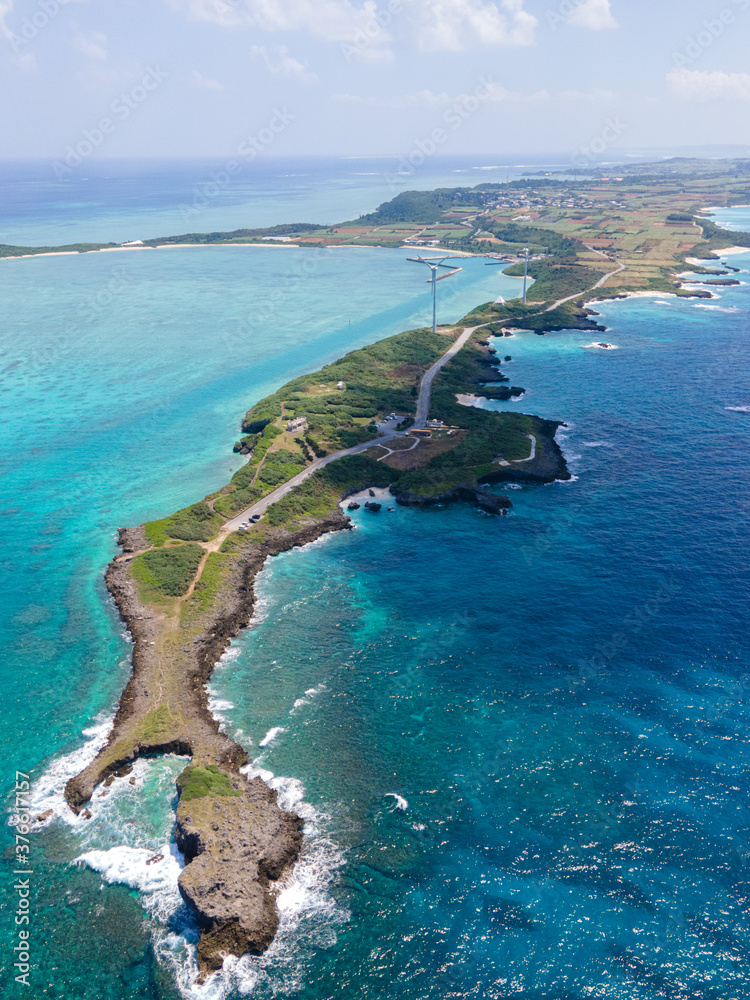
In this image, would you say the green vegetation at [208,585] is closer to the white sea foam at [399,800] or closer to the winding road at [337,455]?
the winding road at [337,455]

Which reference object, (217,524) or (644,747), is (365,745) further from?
(217,524)

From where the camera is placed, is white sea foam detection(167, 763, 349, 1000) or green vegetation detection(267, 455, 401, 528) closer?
white sea foam detection(167, 763, 349, 1000)

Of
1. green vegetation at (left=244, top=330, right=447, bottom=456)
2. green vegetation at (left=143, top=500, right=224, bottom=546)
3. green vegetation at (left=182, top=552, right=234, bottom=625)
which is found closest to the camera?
green vegetation at (left=182, top=552, right=234, bottom=625)

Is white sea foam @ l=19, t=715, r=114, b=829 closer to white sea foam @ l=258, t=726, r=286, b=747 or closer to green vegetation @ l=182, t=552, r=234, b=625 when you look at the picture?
white sea foam @ l=258, t=726, r=286, b=747

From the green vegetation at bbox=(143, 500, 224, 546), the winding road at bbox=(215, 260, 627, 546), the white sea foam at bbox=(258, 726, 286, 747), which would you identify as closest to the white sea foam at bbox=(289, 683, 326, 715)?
the white sea foam at bbox=(258, 726, 286, 747)

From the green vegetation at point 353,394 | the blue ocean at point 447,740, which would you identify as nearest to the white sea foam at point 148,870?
the blue ocean at point 447,740

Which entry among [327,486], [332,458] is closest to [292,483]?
[327,486]

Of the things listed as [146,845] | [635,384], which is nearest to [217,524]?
[146,845]
